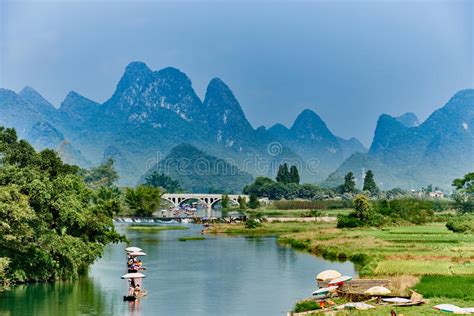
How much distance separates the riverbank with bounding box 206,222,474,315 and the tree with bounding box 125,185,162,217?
4466cm

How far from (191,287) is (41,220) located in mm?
8178

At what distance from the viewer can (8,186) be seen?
29422 millimetres

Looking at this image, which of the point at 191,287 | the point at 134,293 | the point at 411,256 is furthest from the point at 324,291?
the point at 411,256

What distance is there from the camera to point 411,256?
128 ft

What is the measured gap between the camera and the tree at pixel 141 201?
104438 millimetres

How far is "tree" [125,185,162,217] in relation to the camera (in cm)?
10444

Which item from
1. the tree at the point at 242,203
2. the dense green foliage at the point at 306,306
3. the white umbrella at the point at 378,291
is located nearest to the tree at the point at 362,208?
the dense green foliage at the point at 306,306

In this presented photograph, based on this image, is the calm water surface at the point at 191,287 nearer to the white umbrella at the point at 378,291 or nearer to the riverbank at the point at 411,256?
the riverbank at the point at 411,256

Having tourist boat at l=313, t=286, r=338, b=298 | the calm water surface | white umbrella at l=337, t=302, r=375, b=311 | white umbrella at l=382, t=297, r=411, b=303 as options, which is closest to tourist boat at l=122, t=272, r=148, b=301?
the calm water surface

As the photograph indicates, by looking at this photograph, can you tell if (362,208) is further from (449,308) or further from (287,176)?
(287,176)

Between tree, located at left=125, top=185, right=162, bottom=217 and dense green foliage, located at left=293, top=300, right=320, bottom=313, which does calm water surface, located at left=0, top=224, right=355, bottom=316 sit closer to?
dense green foliage, located at left=293, top=300, right=320, bottom=313

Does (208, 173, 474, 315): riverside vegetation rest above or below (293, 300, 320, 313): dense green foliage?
above

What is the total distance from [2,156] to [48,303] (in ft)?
29.9

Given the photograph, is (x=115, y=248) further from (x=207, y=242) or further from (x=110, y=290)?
(x=110, y=290)
